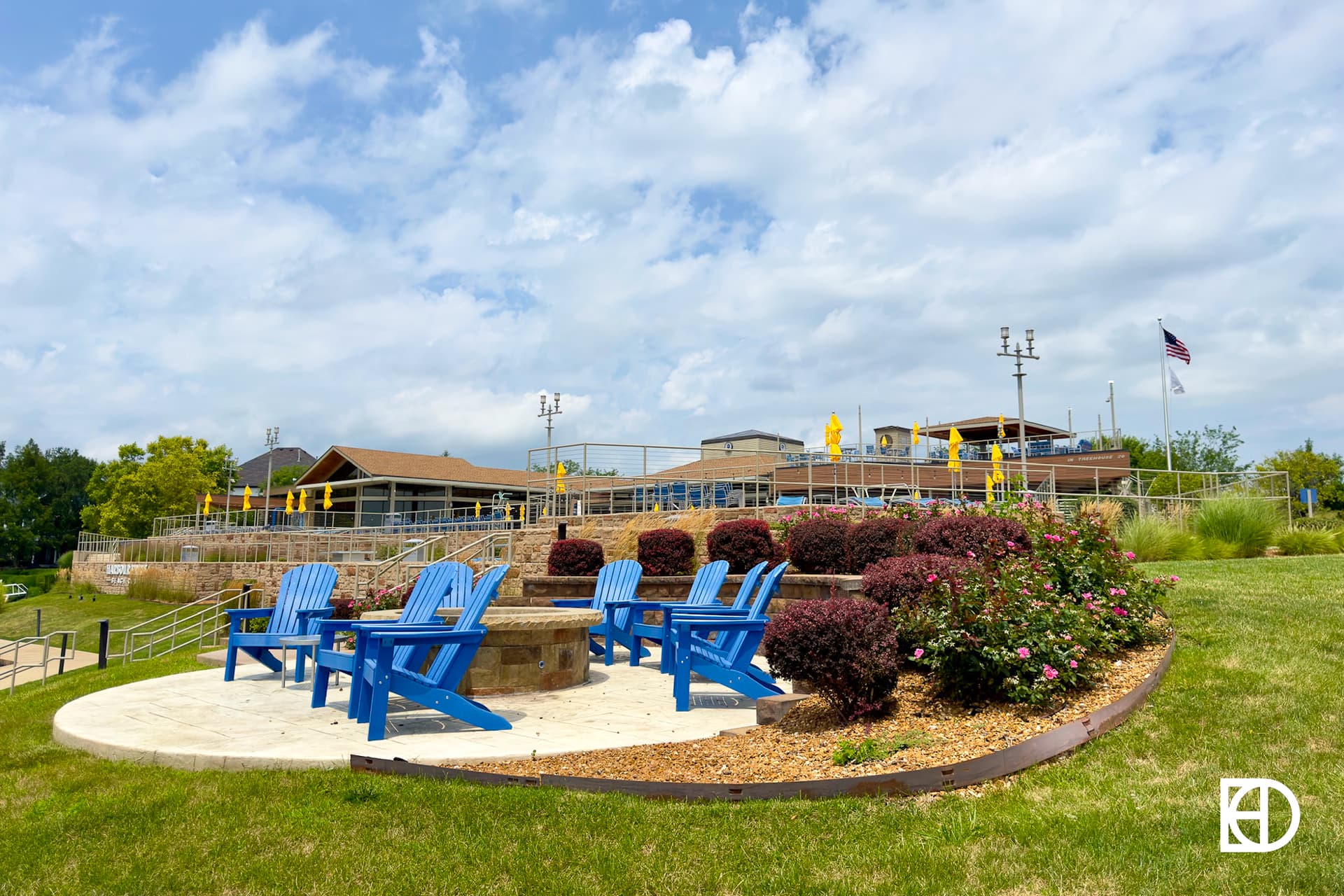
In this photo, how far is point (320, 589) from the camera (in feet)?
29.9

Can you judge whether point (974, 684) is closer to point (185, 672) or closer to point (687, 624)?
point (687, 624)

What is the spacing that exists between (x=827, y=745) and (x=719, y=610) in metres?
3.21

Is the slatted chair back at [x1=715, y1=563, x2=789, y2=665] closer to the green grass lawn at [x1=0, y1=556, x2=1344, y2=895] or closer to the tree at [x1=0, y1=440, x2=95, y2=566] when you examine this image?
the green grass lawn at [x1=0, y1=556, x2=1344, y2=895]

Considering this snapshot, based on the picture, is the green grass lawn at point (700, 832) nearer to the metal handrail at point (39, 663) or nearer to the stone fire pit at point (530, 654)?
the stone fire pit at point (530, 654)

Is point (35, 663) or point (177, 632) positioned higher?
point (177, 632)

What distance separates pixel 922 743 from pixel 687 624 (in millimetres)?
2386

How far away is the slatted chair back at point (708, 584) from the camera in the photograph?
9.29 m

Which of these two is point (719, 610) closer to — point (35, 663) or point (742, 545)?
point (742, 545)

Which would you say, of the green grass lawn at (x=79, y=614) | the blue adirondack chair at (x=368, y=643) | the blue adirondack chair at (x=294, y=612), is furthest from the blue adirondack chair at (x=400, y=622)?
the green grass lawn at (x=79, y=614)

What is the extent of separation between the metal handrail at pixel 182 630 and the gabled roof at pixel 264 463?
5172cm

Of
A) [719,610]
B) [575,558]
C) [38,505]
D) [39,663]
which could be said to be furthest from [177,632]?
[38,505]

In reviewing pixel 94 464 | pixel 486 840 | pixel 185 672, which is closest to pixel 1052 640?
pixel 486 840

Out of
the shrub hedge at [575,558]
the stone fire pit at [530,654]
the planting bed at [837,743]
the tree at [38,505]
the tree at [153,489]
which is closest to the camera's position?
the planting bed at [837,743]

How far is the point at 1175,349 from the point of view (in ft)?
103
